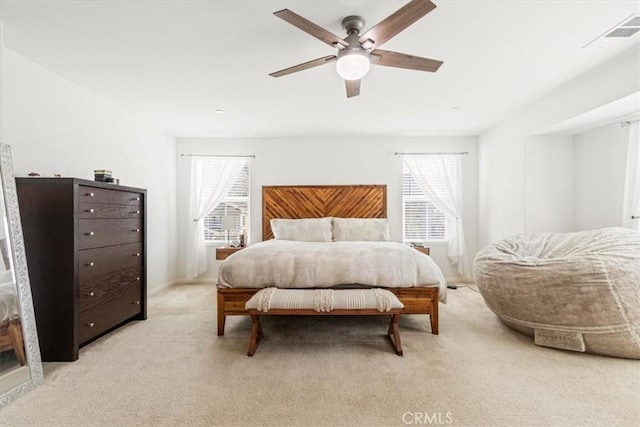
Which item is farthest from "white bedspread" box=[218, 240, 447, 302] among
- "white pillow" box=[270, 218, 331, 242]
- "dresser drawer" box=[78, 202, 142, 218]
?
"white pillow" box=[270, 218, 331, 242]

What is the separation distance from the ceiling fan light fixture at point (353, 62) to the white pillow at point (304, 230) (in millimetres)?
2593

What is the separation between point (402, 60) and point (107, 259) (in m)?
2.99

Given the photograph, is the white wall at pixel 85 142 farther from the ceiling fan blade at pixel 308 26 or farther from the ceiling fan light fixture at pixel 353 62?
the ceiling fan light fixture at pixel 353 62

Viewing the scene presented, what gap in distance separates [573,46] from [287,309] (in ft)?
10.0

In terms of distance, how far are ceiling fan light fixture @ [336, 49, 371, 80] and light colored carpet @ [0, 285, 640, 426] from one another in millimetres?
2044

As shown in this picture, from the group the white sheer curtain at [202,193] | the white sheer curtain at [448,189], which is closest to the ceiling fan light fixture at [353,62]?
the white sheer curtain at [448,189]

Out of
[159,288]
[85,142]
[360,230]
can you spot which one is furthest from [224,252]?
[85,142]

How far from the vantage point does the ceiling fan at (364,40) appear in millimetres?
1591

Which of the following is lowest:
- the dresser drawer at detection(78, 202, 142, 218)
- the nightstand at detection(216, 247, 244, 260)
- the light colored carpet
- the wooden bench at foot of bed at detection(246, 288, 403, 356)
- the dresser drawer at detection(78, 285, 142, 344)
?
the light colored carpet

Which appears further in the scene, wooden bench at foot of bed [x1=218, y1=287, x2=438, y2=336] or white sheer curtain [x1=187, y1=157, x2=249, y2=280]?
white sheer curtain [x1=187, y1=157, x2=249, y2=280]

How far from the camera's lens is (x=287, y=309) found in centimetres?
240

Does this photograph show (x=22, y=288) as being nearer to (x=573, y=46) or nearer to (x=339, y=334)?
(x=339, y=334)

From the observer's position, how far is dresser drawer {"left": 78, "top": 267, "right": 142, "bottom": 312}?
2.44 metres

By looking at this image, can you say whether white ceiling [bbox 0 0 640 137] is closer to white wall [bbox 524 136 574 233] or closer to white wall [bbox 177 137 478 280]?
white wall [bbox 524 136 574 233]
